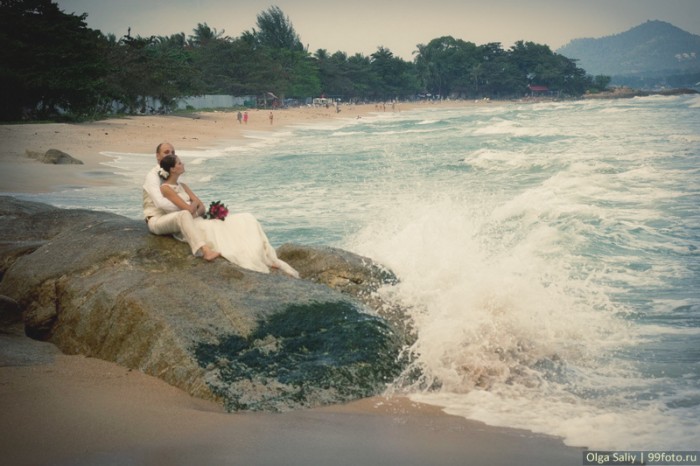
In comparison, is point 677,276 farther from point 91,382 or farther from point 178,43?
point 178,43

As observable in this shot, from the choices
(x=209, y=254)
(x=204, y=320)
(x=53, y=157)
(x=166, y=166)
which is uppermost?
(x=166, y=166)

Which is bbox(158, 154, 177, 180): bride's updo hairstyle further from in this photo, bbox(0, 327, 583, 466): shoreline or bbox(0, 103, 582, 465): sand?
bbox(0, 327, 583, 466): shoreline

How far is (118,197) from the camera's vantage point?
17.3 metres

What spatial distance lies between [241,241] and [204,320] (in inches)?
52.9

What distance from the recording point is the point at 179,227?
623 centimetres

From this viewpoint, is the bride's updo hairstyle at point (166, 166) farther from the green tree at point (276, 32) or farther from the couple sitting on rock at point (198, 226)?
the green tree at point (276, 32)

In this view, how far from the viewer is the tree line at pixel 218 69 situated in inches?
1491

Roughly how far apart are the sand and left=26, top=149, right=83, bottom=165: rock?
755 inches

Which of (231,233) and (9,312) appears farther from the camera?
(231,233)

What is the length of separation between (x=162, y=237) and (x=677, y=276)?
645cm

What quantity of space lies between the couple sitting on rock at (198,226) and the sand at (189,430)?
1428mm

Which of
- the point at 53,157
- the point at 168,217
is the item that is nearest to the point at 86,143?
the point at 53,157

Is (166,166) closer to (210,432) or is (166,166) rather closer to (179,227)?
(179,227)

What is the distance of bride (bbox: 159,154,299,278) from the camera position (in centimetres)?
618
